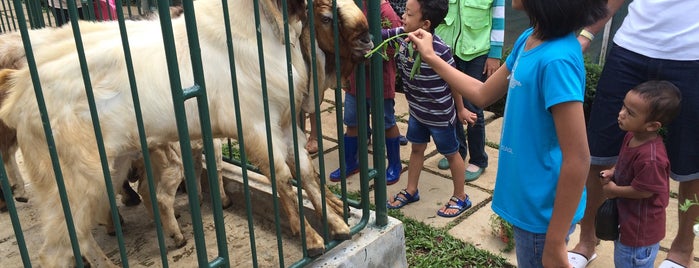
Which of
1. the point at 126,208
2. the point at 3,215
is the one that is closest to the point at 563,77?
the point at 126,208

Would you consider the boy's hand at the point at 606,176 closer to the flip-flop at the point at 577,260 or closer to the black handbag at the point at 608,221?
the black handbag at the point at 608,221

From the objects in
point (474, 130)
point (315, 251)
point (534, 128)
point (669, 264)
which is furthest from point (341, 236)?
point (474, 130)

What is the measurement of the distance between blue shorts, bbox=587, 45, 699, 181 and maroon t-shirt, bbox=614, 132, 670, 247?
24 cm

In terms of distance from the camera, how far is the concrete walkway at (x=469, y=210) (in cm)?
365

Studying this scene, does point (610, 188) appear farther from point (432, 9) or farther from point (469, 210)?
point (432, 9)

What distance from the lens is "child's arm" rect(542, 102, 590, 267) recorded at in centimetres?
199

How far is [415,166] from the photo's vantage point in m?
4.23

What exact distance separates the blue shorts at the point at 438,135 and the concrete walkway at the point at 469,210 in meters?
0.45

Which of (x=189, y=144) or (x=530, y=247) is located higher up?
(x=189, y=144)

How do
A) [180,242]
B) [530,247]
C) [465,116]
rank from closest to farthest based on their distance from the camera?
1. [530,247]
2. [180,242]
3. [465,116]

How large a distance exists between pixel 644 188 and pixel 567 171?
0.99 metres

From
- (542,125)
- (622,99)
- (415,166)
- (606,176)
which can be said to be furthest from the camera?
(415,166)

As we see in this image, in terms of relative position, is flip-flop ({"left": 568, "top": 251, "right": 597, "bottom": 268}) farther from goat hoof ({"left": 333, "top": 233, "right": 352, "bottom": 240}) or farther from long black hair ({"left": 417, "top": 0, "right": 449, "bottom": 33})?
long black hair ({"left": 417, "top": 0, "right": 449, "bottom": 33})

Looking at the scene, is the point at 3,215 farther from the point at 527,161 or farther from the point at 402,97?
the point at 402,97
